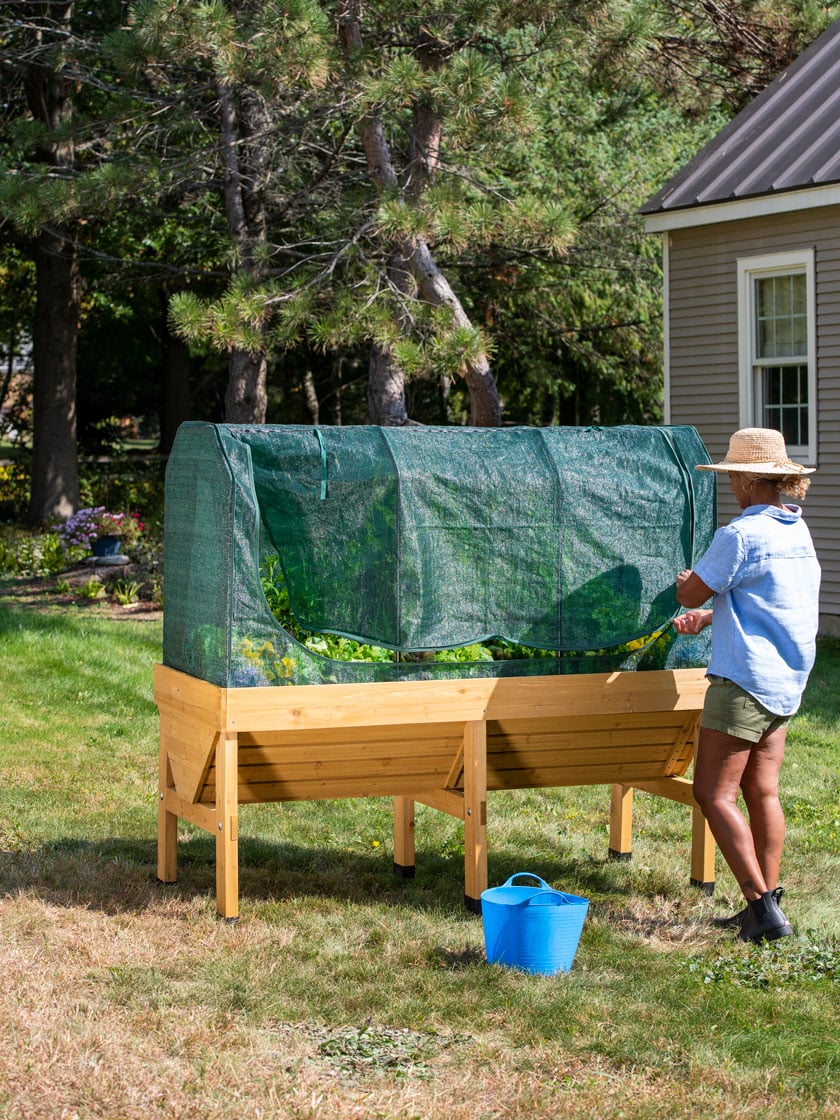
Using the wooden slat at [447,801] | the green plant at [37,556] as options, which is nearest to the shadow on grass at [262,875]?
the wooden slat at [447,801]

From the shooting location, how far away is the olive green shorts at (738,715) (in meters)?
5.12

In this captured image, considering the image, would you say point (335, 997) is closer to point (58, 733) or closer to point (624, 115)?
point (58, 733)

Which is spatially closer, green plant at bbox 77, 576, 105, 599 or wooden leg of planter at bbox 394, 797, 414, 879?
wooden leg of planter at bbox 394, 797, 414, 879

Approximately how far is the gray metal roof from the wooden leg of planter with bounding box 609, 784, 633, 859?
25.3 feet

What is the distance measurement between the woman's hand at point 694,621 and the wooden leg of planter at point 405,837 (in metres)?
1.52

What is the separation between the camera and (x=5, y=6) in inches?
648

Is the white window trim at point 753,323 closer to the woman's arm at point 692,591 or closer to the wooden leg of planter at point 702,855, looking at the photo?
the wooden leg of planter at point 702,855

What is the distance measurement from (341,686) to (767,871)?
5.77 feet

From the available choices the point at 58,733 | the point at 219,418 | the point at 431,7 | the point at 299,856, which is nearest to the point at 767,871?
the point at 299,856

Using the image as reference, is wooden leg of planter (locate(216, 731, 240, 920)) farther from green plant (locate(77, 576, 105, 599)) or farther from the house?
green plant (locate(77, 576, 105, 599))

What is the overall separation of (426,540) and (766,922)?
193 cm

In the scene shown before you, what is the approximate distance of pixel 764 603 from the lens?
16.8ft

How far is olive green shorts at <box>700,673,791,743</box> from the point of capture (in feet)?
16.8

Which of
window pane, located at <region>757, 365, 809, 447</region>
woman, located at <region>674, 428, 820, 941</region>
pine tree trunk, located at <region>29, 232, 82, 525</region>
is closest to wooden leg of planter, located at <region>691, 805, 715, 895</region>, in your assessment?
woman, located at <region>674, 428, 820, 941</region>
